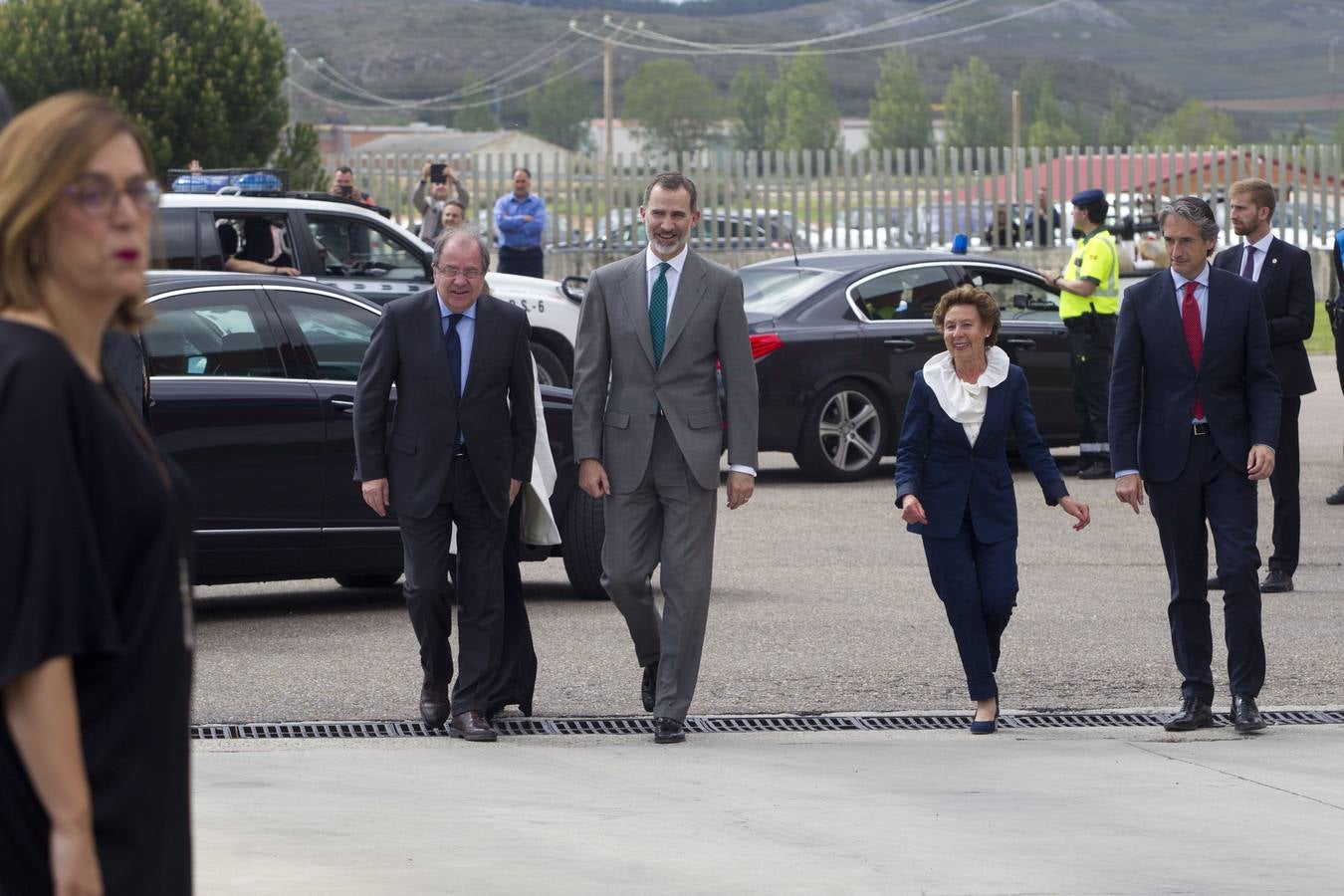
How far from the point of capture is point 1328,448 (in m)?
16.7

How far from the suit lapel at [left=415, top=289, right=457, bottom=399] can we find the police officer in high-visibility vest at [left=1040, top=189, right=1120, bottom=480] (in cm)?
782

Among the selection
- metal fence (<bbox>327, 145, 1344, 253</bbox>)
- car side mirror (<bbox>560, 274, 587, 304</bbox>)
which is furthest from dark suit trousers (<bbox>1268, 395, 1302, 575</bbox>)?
metal fence (<bbox>327, 145, 1344, 253</bbox>)

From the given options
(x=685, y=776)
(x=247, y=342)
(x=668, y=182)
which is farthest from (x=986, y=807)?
(x=247, y=342)

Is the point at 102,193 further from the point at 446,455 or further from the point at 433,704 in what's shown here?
the point at 433,704

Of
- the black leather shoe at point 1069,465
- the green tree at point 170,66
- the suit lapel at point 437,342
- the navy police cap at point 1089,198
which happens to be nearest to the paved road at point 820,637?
the suit lapel at point 437,342

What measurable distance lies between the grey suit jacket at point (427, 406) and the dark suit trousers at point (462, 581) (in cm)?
5

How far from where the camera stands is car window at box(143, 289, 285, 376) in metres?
9.31

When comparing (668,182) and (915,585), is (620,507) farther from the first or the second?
(915,585)

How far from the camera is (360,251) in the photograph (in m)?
15.4

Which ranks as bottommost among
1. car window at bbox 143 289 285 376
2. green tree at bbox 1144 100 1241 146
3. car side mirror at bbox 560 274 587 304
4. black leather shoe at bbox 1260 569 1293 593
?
black leather shoe at bbox 1260 569 1293 593

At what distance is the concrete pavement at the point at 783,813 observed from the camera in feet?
17.3

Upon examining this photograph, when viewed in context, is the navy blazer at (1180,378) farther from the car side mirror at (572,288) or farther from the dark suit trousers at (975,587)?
the car side mirror at (572,288)

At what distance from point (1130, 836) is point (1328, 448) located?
11680 mm

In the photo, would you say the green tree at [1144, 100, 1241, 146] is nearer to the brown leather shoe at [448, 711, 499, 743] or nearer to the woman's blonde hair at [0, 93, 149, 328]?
the brown leather shoe at [448, 711, 499, 743]
